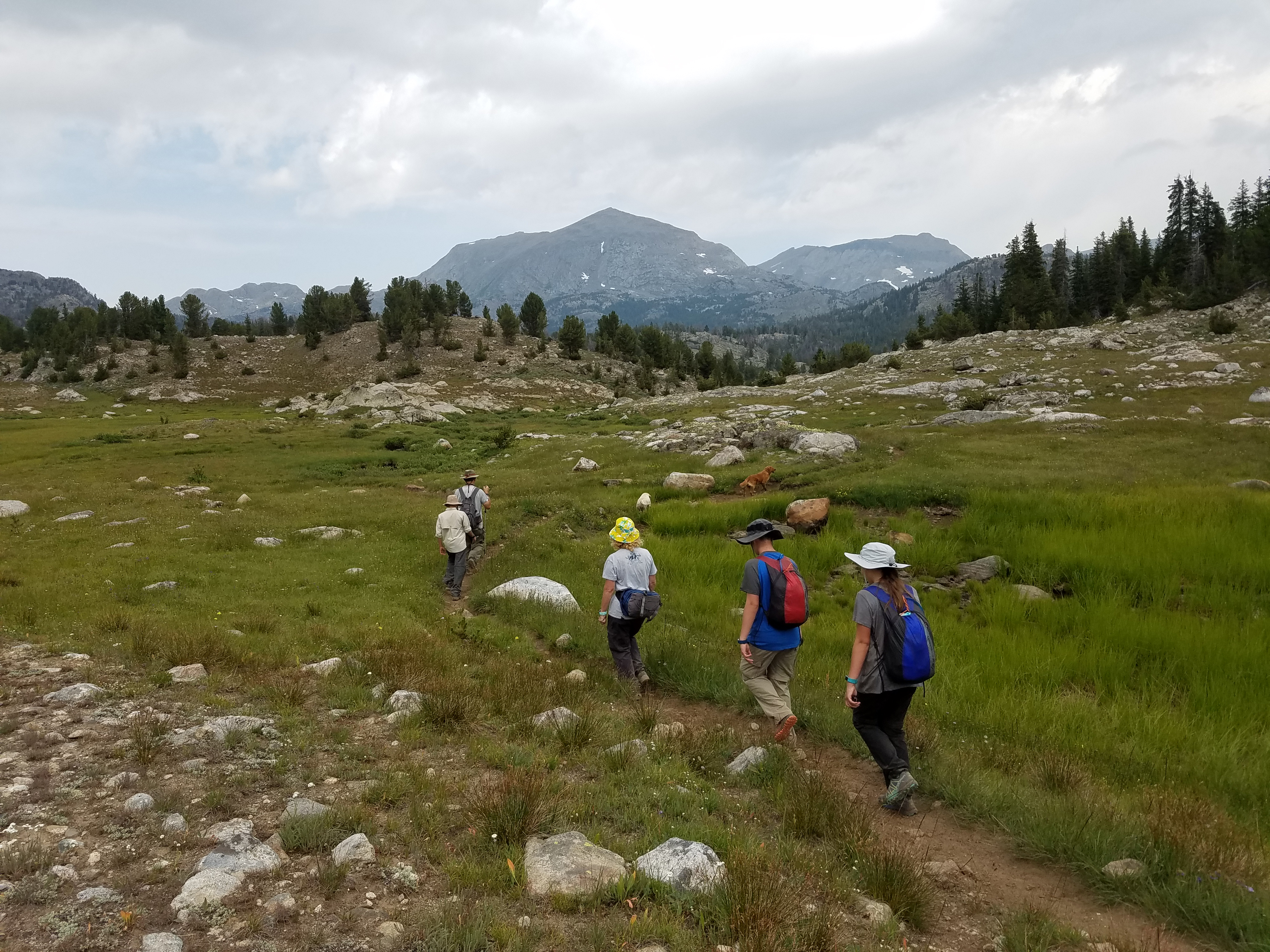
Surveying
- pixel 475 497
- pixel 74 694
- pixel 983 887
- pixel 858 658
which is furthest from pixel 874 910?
pixel 475 497

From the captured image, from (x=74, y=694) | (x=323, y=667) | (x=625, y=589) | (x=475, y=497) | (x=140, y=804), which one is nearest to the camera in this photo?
(x=140, y=804)

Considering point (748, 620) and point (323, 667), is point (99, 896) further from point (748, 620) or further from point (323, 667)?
point (748, 620)

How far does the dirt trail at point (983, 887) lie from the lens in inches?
190

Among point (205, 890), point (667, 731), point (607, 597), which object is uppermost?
point (607, 597)

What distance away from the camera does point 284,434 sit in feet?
154

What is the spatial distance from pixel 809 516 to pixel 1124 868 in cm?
1323

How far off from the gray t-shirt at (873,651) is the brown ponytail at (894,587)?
127 millimetres

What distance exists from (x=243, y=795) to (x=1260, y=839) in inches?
375

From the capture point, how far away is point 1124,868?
5.41 meters

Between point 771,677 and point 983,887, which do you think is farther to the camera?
point 771,677

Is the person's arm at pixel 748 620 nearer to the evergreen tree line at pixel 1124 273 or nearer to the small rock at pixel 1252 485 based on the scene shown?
the small rock at pixel 1252 485

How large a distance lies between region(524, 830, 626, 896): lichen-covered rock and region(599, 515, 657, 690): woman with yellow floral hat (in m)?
4.91

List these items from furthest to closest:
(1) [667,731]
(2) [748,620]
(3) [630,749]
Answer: (2) [748,620]
(1) [667,731]
(3) [630,749]

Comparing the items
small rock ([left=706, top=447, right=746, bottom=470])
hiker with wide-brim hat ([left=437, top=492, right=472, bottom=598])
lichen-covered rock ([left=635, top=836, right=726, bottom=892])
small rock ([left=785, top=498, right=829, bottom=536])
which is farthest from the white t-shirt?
small rock ([left=706, top=447, right=746, bottom=470])
